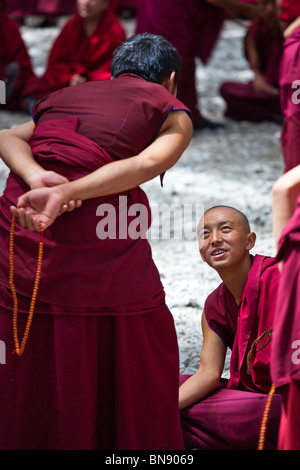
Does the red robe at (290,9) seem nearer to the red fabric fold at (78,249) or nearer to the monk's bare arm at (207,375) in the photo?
the monk's bare arm at (207,375)

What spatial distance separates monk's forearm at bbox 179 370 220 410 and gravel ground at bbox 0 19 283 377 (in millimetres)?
545

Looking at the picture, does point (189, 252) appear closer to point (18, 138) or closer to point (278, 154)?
point (278, 154)

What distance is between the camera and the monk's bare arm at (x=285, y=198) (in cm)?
200

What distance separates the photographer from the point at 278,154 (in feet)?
20.1

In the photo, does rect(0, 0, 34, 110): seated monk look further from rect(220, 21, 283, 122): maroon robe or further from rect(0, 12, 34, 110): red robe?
rect(220, 21, 283, 122): maroon robe

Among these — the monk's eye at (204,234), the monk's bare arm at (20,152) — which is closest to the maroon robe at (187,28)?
the monk's eye at (204,234)

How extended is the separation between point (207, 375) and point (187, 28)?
4.16 metres

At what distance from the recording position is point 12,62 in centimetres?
705

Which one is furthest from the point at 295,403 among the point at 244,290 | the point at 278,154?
the point at 278,154

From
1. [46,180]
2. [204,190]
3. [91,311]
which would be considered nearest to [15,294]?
[91,311]

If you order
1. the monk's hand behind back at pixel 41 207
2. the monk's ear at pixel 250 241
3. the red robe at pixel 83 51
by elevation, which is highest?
the red robe at pixel 83 51

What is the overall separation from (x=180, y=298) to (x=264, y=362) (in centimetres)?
139

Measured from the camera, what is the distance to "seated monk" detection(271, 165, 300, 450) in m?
1.97

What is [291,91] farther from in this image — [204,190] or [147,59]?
[147,59]
